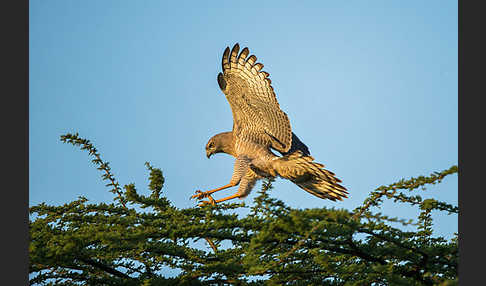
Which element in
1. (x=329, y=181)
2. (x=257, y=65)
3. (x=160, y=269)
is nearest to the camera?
(x=160, y=269)

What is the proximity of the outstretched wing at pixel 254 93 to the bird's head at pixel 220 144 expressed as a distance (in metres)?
0.70

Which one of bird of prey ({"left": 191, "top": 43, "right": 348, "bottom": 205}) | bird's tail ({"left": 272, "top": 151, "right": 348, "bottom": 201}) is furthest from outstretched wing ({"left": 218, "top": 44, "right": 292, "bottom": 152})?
bird's tail ({"left": 272, "top": 151, "right": 348, "bottom": 201})

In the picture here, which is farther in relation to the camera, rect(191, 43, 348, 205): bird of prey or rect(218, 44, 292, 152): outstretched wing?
rect(218, 44, 292, 152): outstretched wing

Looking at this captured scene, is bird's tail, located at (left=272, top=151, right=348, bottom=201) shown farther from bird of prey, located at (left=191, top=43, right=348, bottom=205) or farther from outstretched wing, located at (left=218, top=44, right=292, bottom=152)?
outstretched wing, located at (left=218, top=44, right=292, bottom=152)

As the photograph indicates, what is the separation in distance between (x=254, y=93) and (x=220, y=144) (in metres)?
1.07

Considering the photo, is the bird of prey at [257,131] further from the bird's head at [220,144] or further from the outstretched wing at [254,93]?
the bird's head at [220,144]

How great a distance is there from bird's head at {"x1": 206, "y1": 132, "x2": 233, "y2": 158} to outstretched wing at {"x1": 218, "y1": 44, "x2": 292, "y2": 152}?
27.4 inches

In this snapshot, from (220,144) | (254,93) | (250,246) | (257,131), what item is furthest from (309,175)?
(250,246)

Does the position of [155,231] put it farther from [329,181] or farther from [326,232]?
[329,181]

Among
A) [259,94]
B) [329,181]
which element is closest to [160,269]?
[329,181]

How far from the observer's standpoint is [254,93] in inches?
235

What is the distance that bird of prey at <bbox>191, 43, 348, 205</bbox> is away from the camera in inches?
226

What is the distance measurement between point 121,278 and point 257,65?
11.4 ft

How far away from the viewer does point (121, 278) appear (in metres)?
3.09
